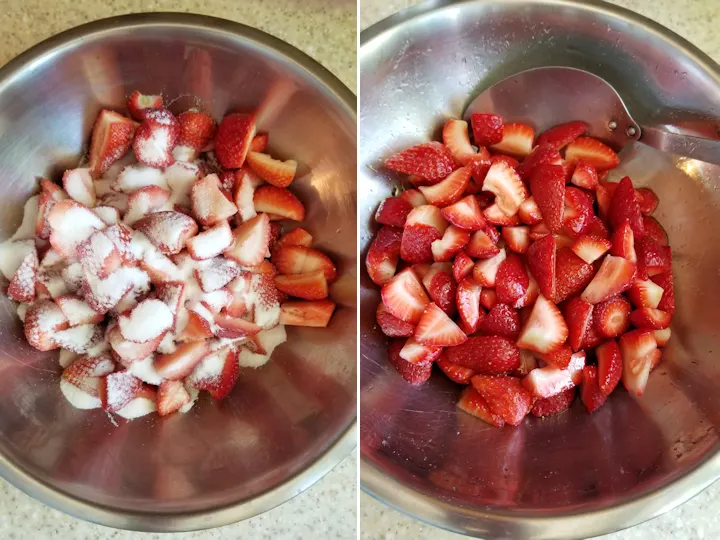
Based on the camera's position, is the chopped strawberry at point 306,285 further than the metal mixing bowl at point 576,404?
Yes

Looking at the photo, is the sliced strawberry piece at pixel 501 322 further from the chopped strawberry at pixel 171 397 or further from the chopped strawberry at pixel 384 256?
the chopped strawberry at pixel 171 397

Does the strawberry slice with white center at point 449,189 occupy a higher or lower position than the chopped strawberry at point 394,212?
higher

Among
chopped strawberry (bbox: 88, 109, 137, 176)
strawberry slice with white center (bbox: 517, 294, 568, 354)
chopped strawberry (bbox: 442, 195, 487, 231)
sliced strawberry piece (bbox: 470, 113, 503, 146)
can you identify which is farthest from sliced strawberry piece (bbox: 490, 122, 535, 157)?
chopped strawberry (bbox: 88, 109, 137, 176)

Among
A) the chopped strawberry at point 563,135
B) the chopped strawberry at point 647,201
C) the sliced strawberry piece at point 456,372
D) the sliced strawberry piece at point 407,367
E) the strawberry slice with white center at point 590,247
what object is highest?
the chopped strawberry at point 563,135

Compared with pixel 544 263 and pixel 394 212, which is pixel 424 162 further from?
pixel 544 263

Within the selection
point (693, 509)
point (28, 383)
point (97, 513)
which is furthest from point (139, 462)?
point (693, 509)

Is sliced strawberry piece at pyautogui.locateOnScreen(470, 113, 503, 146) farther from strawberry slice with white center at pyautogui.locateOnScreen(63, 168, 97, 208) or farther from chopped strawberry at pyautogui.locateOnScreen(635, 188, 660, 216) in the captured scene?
strawberry slice with white center at pyautogui.locateOnScreen(63, 168, 97, 208)

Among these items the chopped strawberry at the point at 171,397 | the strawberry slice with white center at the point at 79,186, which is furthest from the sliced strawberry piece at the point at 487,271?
the strawberry slice with white center at the point at 79,186
